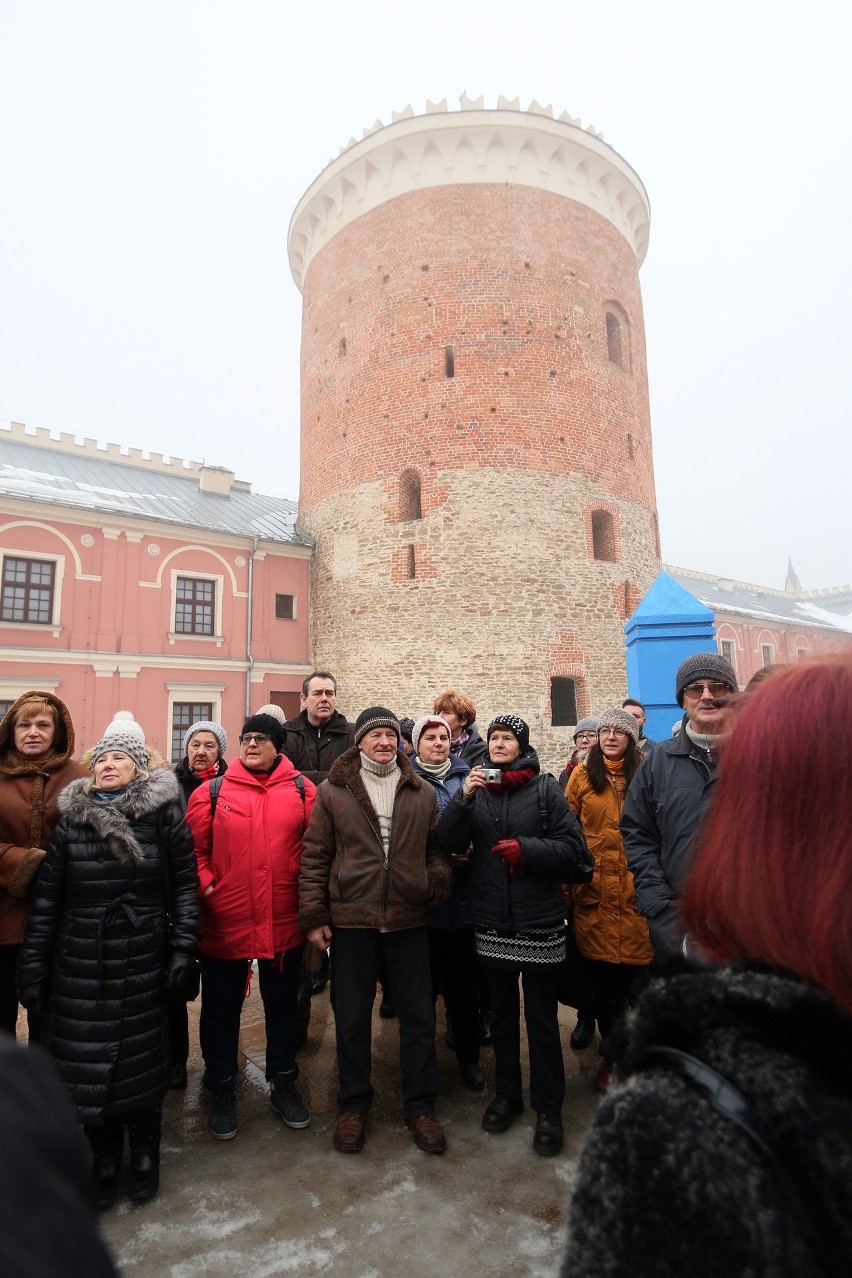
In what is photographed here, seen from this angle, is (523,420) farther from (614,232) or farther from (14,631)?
(14,631)

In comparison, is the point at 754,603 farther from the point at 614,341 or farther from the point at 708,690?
the point at 708,690

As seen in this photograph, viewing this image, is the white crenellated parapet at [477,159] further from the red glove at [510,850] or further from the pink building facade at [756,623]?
the red glove at [510,850]

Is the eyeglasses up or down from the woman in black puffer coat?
up

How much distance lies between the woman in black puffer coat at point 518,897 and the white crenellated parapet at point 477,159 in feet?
48.3

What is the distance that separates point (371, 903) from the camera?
339cm

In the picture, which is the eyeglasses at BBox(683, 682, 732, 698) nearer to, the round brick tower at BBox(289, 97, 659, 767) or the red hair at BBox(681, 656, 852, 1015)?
the red hair at BBox(681, 656, 852, 1015)

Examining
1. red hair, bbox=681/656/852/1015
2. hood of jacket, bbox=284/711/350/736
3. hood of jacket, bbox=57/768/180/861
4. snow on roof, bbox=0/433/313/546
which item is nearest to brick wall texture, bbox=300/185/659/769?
snow on roof, bbox=0/433/313/546

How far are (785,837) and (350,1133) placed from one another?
304 cm

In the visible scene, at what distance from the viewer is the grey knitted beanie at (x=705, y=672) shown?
3.38 metres

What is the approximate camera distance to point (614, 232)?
15.5 metres

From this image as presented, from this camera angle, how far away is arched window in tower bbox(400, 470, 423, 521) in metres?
14.4

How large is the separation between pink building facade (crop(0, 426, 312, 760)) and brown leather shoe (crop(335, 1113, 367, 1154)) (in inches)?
500

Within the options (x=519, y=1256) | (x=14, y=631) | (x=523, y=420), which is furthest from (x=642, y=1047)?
(x=14, y=631)

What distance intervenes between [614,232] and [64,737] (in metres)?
16.3
